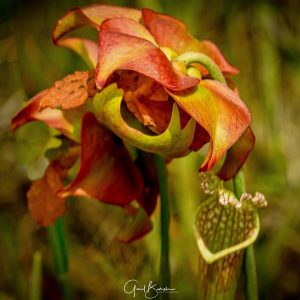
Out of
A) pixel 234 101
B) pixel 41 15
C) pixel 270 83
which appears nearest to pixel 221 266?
pixel 234 101

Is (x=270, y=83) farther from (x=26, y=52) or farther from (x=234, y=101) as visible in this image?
(x=234, y=101)

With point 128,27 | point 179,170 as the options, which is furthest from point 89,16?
point 179,170

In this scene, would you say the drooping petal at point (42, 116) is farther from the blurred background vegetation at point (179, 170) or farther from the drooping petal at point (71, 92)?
the blurred background vegetation at point (179, 170)

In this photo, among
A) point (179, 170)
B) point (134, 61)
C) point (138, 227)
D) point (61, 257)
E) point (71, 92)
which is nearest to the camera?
point (134, 61)

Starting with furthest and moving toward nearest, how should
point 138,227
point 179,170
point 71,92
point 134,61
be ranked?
point 179,170 → point 138,227 → point 71,92 → point 134,61

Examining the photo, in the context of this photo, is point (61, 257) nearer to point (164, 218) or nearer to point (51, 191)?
point (51, 191)

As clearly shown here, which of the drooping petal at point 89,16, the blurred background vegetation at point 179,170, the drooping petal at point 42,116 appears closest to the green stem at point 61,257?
the blurred background vegetation at point 179,170
